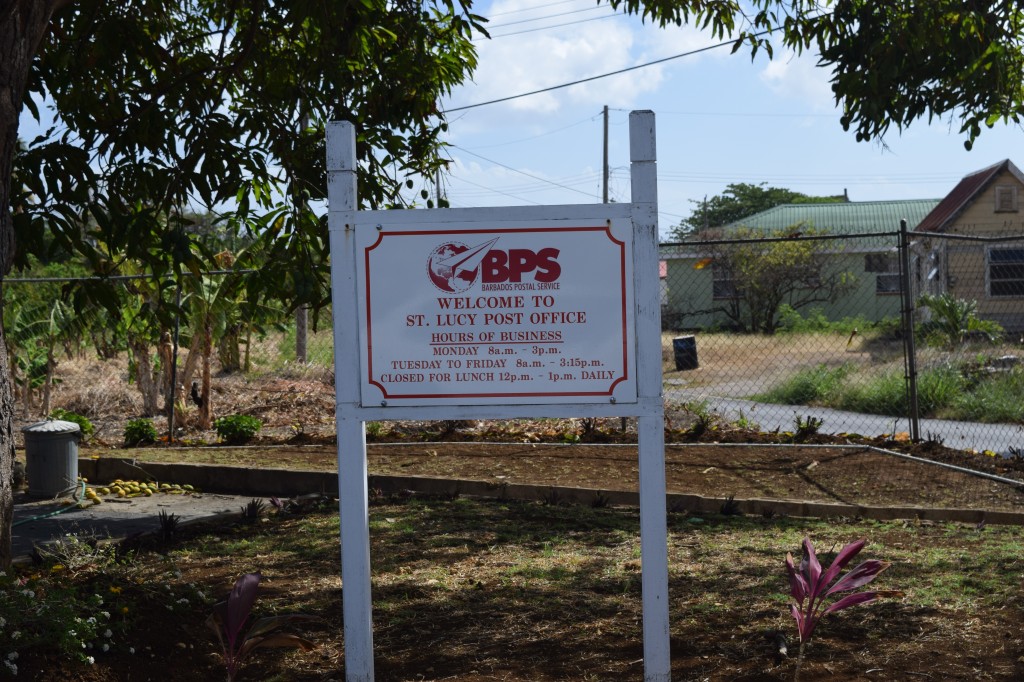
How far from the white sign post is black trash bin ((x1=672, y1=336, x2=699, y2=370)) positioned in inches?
684

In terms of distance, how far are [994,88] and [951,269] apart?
20677mm

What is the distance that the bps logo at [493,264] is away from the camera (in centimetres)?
357

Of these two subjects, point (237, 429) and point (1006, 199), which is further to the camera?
point (1006, 199)

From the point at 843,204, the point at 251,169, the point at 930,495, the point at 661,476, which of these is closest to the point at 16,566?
the point at 251,169

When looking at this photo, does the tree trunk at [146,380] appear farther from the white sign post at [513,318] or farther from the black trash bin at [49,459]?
the white sign post at [513,318]

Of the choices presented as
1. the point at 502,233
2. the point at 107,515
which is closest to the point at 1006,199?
the point at 107,515

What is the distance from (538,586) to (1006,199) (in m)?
27.3

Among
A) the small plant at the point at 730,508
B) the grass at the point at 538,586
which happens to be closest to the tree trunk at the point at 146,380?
the grass at the point at 538,586

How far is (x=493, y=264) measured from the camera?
11.7ft

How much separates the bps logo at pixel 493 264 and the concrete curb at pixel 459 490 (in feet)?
12.9

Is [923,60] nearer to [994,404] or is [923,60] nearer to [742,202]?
[994,404]

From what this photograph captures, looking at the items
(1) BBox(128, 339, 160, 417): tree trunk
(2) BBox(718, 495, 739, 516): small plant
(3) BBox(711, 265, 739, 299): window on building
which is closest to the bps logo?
(2) BBox(718, 495, 739, 516): small plant

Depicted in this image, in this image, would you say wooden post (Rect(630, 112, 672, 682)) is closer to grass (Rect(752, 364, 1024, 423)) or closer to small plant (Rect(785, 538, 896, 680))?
small plant (Rect(785, 538, 896, 680))

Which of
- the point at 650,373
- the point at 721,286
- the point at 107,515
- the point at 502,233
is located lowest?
the point at 107,515
